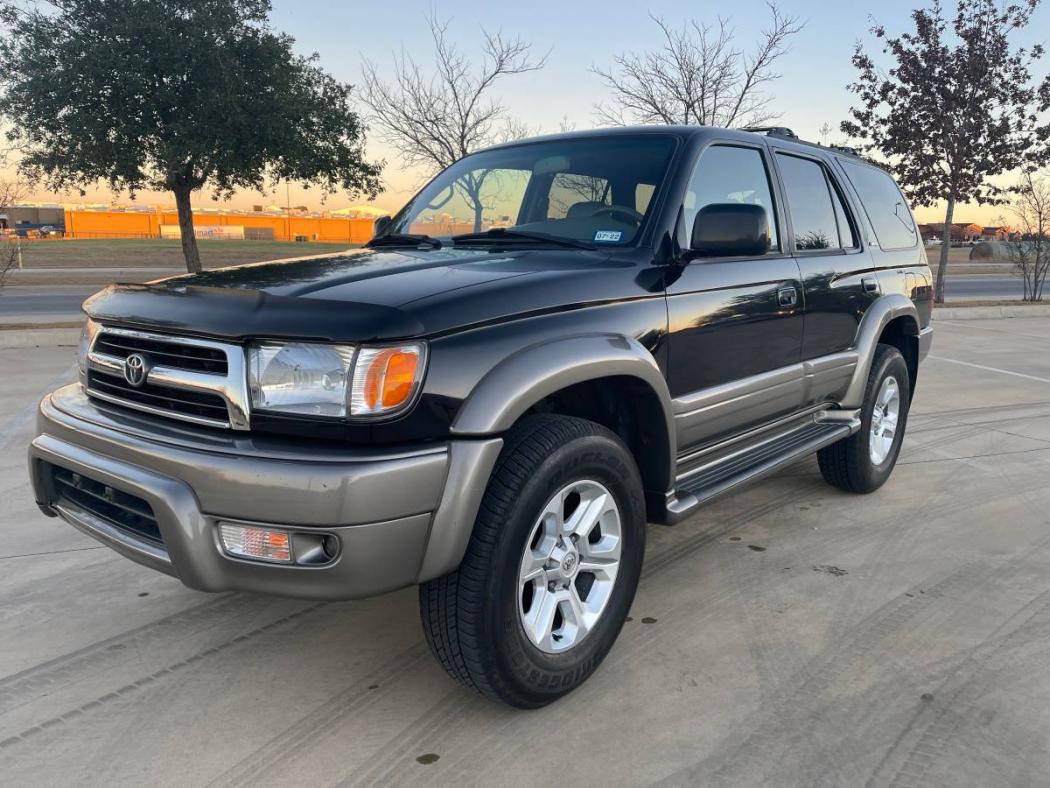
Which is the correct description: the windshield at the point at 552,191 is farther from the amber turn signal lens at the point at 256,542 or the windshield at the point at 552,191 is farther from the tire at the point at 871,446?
the tire at the point at 871,446

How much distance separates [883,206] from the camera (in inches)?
191

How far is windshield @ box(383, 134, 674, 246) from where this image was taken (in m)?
3.16

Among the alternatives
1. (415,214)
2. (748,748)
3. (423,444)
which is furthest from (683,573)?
(415,214)

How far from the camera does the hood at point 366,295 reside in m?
2.14

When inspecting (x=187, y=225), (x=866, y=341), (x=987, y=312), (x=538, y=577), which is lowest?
(x=987, y=312)

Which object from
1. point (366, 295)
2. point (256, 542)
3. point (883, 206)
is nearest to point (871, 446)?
point (883, 206)

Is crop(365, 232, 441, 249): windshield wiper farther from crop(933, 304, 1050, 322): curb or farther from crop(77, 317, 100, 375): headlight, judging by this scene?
crop(933, 304, 1050, 322): curb

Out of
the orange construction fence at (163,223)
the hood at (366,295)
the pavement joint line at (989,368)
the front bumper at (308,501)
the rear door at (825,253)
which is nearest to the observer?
the front bumper at (308,501)

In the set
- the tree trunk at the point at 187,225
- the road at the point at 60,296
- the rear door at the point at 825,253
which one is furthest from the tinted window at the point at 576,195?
the road at the point at 60,296

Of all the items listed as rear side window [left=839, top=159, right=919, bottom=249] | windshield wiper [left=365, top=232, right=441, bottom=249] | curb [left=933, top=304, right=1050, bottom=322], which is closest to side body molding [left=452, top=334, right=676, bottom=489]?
windshield wiper [left=365, top=232, right=441, bottom=249]

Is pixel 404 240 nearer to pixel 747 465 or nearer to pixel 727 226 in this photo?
pixel 727 226

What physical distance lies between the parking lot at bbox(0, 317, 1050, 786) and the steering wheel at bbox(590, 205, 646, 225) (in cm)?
153

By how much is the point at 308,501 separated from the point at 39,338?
33.9 ft

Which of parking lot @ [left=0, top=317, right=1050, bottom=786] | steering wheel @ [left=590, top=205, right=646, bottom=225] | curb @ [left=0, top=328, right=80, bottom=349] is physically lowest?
parking lot @ [left=0, top=317, right=1050, bottom=786]
